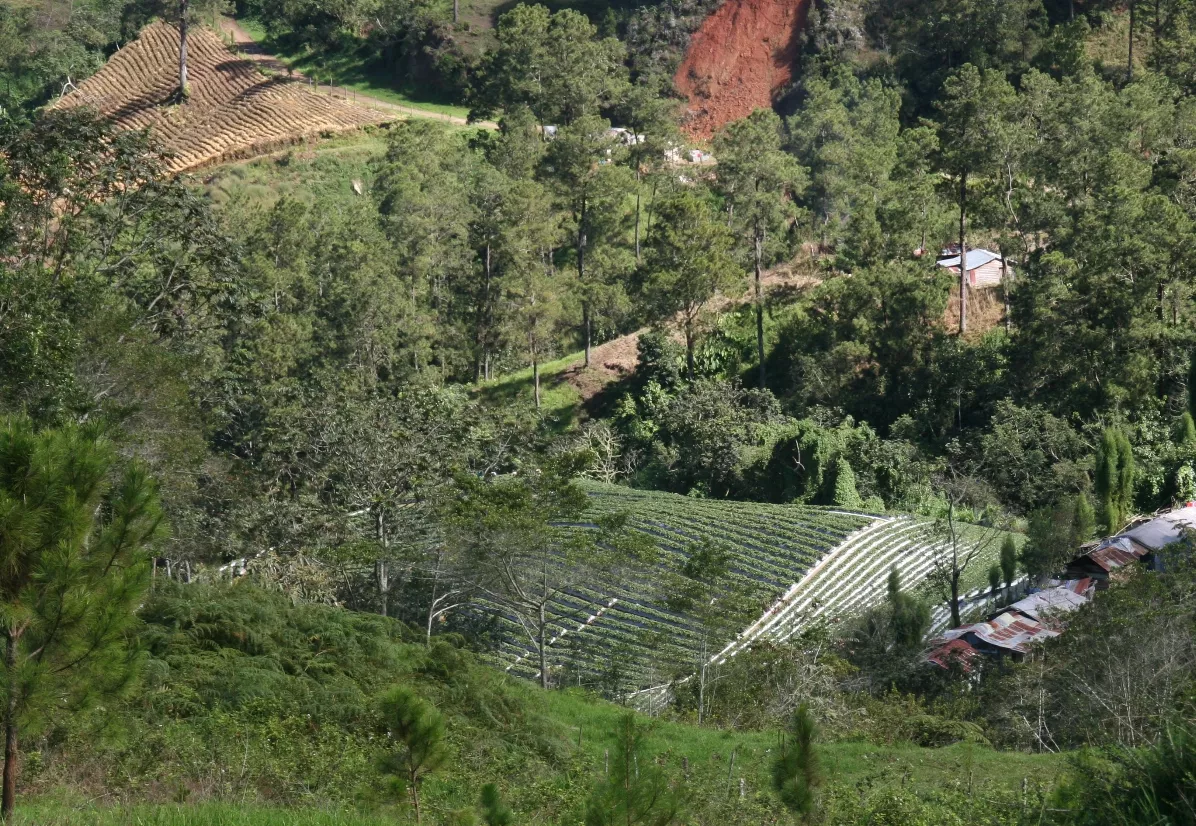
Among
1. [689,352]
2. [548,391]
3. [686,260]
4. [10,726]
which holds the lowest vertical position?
[548,391]

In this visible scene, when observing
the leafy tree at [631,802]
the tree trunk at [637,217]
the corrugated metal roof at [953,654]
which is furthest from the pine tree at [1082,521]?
the tree trunk at [637,217]

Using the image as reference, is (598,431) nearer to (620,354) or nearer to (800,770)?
(620,354)

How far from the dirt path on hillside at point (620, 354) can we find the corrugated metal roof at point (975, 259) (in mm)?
3708

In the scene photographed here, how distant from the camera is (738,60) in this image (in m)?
63.4

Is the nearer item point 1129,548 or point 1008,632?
point 1008,632

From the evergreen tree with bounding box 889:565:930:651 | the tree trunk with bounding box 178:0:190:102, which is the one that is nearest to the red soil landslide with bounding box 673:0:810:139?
the tree trunk with bounding box 178:0:190:102

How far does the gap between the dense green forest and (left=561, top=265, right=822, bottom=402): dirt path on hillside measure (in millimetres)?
236

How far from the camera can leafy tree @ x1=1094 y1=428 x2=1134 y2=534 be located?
2992 cm

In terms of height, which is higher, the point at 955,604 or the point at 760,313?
the point at 760,313

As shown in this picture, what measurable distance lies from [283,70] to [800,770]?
5962 cm

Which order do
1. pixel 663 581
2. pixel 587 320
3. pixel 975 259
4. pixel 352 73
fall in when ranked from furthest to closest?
pixel 352 73
pixel 587 320
pixel 975 259
pixel 663 581

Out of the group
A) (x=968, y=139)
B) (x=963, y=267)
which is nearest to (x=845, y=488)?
(x=963, y=267)

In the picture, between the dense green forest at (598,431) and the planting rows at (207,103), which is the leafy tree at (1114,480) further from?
the planting rows at (207,103)

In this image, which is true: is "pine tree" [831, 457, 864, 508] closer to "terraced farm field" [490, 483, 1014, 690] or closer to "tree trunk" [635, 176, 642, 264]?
"terraced farm field" [490, 483, 1014, 690]
